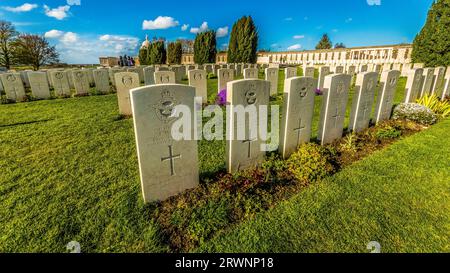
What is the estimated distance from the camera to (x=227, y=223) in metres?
2.87

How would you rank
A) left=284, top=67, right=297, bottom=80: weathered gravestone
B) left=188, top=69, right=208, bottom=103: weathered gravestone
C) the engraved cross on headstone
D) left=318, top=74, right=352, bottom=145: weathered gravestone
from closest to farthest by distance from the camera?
the engraved cross on headstone → left=318, top=74, right=352, bottom=145: weathered gravestone → left=188, top=69, right=208, bottom=103: weathered gravestone → left=284, top=67, right=297, bottom=80: weathered gravestone

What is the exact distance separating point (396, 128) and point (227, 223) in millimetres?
5939

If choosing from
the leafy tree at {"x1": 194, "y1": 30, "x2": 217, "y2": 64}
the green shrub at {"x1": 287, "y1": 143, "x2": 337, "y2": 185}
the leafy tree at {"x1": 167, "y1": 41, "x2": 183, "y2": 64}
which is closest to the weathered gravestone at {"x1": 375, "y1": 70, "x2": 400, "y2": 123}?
the green shrub at {"x1": 287, "y1": 143, "x2": 337, "y2": 185}

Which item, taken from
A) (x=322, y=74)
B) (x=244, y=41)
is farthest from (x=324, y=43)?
(x=322, y=74)

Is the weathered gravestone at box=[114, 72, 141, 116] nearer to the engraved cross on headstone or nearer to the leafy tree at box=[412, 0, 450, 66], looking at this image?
the engraved cross on headstone

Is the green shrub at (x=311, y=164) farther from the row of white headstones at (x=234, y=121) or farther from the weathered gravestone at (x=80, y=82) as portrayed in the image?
the weathered gravestone at (x=80, y=82)

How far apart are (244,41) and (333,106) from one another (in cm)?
2677

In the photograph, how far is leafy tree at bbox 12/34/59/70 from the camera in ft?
102

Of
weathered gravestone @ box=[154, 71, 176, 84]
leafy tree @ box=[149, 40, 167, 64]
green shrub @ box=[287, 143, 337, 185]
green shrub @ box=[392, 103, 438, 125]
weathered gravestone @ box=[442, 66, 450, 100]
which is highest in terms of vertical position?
leafy tree @ box=[149, 40, 167, 64]

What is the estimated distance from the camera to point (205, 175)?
3996 millimetres

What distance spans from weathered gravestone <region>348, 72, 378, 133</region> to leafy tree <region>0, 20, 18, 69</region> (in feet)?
138

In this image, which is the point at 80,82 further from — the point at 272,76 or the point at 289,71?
the point at 289,71

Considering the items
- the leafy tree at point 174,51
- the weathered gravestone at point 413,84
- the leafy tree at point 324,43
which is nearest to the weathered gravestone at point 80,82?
the weathered gravestone at point 413,84
